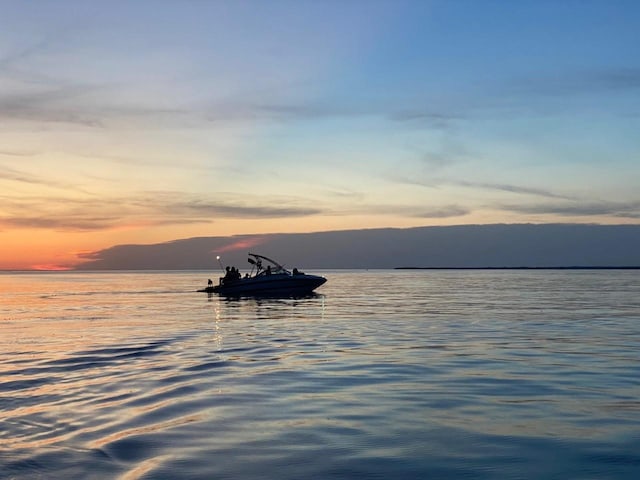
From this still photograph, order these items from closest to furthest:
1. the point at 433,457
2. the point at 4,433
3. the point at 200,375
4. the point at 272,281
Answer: the point at 433,457
the point at 4,433
the point at 200,375
the point at 272,281

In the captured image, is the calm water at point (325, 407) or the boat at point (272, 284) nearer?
the calm water at point (325, 407)

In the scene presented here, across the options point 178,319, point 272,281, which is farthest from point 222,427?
point 272,281

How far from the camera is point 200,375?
1895 cm

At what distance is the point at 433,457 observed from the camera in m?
10.3

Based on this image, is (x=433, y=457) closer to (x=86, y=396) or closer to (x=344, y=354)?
(x=86, y=396)

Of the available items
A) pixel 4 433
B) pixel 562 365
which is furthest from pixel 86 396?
pixel 562 365

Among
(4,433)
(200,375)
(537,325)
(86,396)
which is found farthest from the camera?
(537,325)

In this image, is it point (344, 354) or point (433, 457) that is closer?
point (433, 457)

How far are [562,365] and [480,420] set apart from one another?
8.56m

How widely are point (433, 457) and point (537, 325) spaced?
26.4 metres

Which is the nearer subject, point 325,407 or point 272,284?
point 325,407

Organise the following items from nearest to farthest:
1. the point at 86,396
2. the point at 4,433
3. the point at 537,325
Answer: the point at 4,433 → the point at 86,396 → the point at 537,325

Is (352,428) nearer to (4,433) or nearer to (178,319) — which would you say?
(4,433)

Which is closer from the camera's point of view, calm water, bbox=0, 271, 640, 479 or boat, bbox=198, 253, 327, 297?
calm water, bbox=0, 271, 640, 479
